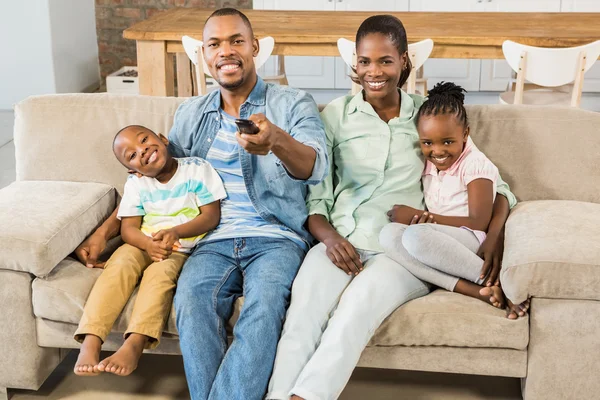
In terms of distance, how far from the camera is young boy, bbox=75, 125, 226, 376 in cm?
201

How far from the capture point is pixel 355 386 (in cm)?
228

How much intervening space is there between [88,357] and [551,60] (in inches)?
91.8

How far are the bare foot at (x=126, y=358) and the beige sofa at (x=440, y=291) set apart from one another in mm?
106

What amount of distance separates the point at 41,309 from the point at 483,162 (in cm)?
124

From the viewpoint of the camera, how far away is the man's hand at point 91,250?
86.7 inches

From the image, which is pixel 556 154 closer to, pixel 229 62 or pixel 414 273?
pixel 414 273

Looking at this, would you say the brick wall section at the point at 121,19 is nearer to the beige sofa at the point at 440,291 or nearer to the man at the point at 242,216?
the beige sofa at the point at 440,291

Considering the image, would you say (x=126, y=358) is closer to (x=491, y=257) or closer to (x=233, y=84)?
(x=233, y=84)

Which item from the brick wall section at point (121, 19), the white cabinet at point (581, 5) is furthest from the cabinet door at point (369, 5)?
the white cabinet at point (581, 5)

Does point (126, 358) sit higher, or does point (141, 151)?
point (141, 151)

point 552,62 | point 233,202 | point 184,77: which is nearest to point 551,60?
point 552,62

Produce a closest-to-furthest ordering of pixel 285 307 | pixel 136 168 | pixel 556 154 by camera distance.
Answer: pixel 285 307 < pixel 136 168 < pixel 556 154

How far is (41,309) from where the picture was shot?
2.10 m

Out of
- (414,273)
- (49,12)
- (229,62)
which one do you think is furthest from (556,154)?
(49,12)
